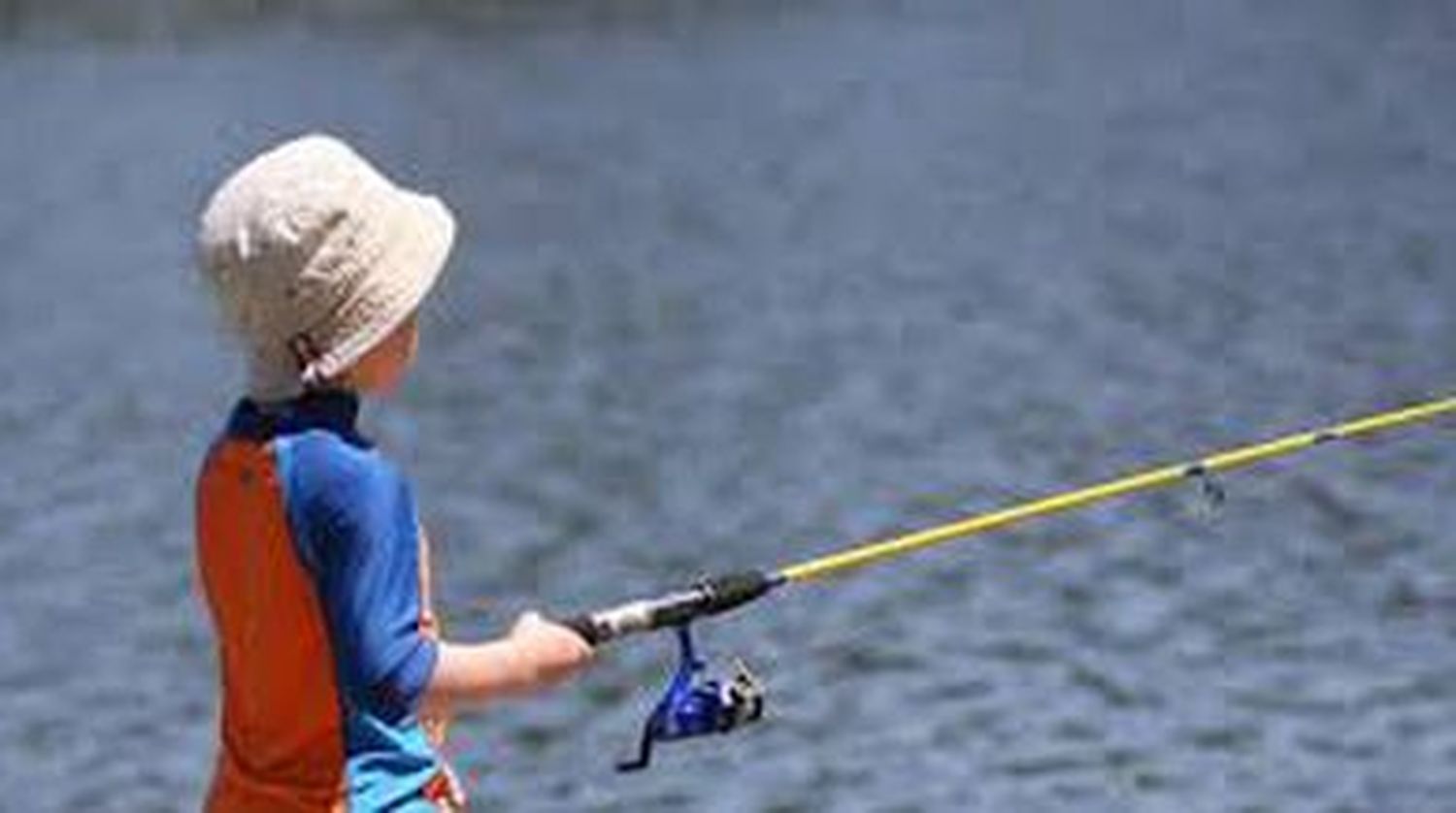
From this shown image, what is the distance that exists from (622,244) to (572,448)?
29.7ft

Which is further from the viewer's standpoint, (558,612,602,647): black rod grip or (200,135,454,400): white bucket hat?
(558,612,602,647): black rod grip

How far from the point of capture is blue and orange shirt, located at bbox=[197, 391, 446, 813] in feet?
12.3

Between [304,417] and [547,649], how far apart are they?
1.81ft

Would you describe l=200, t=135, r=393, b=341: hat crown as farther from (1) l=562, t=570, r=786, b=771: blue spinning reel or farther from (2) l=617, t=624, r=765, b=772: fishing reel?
(2) l=617, t=624, r=765, b=772: fishing reel

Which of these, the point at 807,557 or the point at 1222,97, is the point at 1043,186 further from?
the point at 807,557

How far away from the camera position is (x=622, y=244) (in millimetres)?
27891

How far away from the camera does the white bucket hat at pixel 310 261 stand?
3.79 metres

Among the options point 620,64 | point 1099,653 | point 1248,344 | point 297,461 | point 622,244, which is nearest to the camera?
point 297,461

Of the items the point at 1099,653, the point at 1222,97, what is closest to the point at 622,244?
the point at 1222,97

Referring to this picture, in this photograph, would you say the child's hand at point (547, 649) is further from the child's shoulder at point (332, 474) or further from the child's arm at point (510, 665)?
the child's shoulder at point (332, 474)

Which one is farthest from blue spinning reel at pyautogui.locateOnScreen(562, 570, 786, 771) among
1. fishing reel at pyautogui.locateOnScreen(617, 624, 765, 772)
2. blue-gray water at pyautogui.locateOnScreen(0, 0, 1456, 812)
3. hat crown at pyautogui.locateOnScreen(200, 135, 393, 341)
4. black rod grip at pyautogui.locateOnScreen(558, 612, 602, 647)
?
blue-gray water at pyautogui.locateOnScreen(0, 0, 1456, 812)

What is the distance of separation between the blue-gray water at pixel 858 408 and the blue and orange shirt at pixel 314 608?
8005 millimetres

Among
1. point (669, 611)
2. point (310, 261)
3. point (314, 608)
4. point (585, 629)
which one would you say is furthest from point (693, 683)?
point (310, 261)

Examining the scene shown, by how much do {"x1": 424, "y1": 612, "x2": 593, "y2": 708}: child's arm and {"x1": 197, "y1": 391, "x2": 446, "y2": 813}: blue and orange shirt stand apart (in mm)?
37
